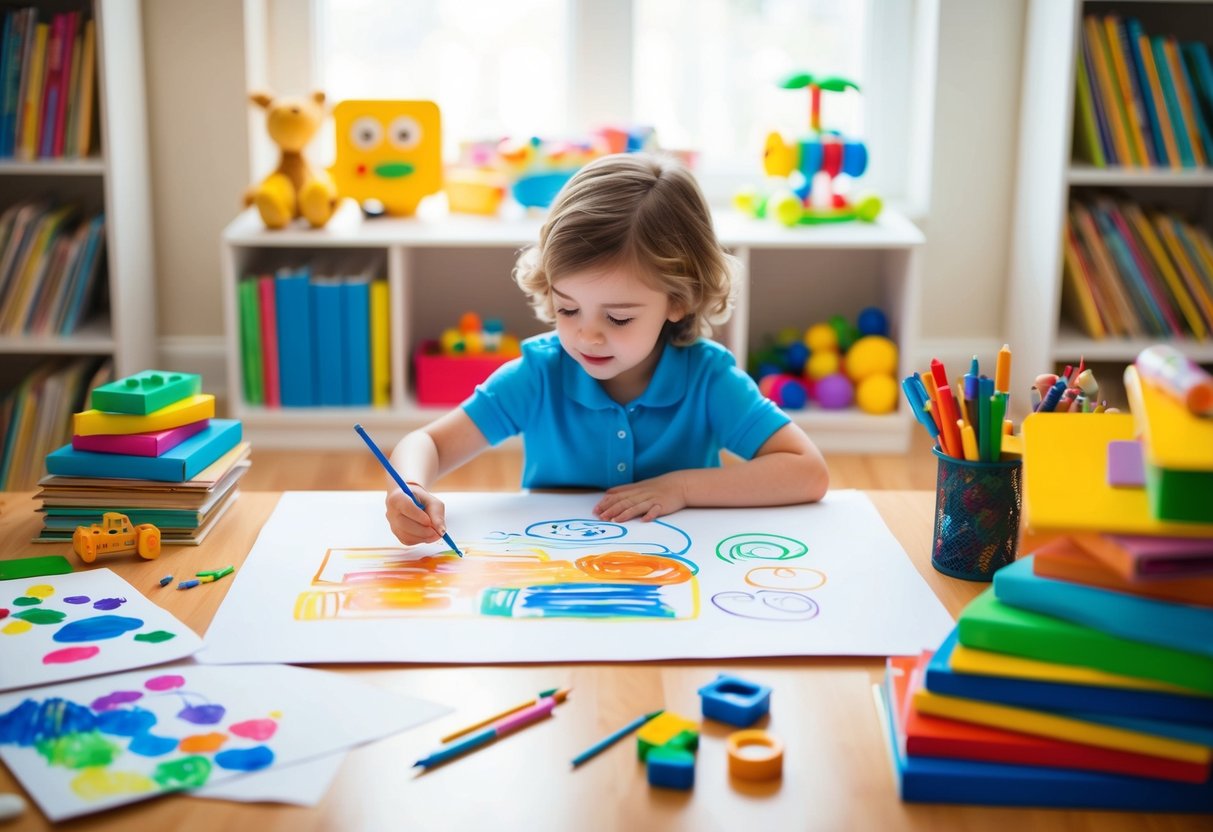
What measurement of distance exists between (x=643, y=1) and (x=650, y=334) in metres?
1.95

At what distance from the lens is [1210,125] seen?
2.83 m

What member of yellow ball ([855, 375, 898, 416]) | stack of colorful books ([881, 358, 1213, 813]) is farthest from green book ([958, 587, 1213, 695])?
yellow ball ([855, 375, 898, 416])

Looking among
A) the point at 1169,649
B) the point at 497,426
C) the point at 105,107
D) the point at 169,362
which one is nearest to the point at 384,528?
the point at 497,426

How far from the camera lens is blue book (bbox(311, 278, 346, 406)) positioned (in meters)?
2.81

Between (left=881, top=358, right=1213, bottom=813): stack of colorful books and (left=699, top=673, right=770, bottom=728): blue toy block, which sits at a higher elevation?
(left=881, top=358, right=1213, bottom=813): stack of colorful books

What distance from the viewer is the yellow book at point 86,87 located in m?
2.70

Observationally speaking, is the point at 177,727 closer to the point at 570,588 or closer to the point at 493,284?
the point at 570,588

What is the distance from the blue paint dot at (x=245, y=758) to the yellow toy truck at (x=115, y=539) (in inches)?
15.0

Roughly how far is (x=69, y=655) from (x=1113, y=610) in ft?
2.36

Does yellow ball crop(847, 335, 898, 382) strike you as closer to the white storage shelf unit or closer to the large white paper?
the white storage shelf unit

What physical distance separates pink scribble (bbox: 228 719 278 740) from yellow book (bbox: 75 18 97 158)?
2206 millimetres

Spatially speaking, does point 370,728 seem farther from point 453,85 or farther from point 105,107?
point 453,85

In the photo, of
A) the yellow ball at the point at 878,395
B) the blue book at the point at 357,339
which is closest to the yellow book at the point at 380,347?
the blue book at the point at 357,339

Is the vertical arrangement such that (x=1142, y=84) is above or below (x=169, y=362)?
above
